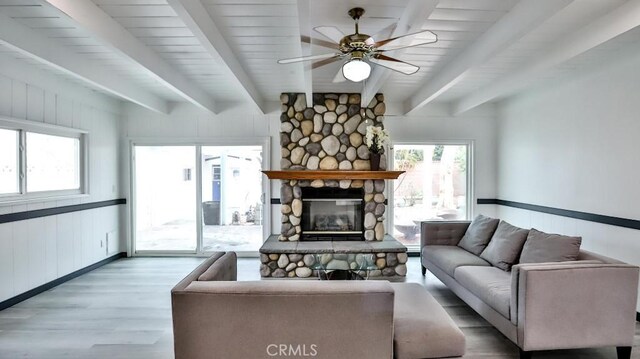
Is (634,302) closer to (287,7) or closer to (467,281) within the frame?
(467,281)

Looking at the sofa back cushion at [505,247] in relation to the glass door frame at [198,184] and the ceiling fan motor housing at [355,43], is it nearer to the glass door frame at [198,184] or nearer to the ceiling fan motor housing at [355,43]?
the ceiling fan motor housing at [355,43]

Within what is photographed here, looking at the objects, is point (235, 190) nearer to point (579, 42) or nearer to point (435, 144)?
point (435, 144)

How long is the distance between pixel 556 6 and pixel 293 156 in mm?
3474

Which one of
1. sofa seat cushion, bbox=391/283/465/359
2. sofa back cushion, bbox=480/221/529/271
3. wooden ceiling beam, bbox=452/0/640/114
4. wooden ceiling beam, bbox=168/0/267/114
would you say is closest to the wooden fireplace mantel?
wooden ceiling beam, bbox=168/0/267/114

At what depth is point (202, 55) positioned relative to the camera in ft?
10.8

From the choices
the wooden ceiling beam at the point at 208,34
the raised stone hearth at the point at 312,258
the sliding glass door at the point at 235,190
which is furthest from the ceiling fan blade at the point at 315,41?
the sliding glass door at the point at 235,190

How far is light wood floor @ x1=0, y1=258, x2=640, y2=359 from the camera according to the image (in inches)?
102

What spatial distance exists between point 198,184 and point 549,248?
4.64 m

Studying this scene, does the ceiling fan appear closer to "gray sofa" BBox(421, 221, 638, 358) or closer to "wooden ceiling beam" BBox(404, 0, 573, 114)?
"wooden ceiling beam" BBox(404, 0, 573, 114)

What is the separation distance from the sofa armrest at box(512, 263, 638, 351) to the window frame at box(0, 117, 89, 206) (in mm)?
4661

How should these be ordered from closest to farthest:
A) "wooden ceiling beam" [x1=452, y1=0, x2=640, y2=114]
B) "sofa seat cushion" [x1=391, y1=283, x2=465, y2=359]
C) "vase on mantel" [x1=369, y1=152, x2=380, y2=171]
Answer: "sofa seat cushion" [x1=391, y1=283, x2=465, y2=359] < "wooden ceiling beam" [x1=452, y1=0, x2=640, y2=114] < "vase on mantel" [x1=369, y1=152, x2=380, y2=171]

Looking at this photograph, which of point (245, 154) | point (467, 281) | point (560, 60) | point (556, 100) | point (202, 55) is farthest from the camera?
point (245, 154)

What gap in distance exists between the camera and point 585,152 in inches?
141

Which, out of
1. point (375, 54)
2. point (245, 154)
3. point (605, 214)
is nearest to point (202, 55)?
point (375, 54)
